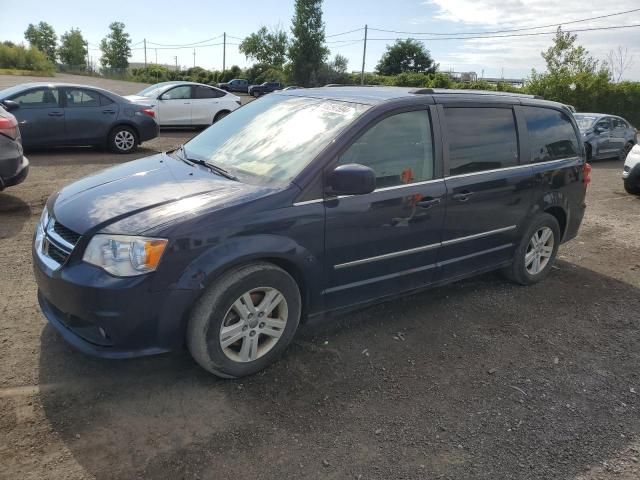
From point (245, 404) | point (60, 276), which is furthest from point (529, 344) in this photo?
point (60, 276)

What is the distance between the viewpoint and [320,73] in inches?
1897

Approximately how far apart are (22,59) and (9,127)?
6560 cm

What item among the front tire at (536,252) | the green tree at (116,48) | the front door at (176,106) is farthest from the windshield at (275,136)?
the green tree at (116,48)

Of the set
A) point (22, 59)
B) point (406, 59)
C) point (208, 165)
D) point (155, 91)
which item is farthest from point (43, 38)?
point (208, 165)

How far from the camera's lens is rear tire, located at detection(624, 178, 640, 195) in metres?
9.82

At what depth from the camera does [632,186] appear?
9.98m

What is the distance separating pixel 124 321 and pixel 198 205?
75 centimetres

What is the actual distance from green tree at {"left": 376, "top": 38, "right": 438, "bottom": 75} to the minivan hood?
69.8 m

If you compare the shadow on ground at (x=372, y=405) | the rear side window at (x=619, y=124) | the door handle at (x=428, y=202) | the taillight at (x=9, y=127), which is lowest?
the shadow on ground at (x=372, y=405)

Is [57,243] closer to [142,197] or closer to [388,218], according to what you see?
[142,197]

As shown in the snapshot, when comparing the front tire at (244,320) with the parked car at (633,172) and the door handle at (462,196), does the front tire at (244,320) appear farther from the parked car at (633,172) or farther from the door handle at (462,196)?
the parked car at (633,172)

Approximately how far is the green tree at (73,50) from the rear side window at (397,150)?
3801 inches

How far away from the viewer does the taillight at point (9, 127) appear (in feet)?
20.8

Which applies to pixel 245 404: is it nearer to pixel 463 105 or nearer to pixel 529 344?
pixel 529 344
